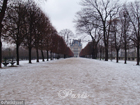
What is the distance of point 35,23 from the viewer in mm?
22531

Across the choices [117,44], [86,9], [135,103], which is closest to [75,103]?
[135,103]

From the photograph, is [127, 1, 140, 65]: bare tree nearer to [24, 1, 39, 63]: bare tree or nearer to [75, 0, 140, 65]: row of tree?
[75, 0, 140, 65]: row of tree

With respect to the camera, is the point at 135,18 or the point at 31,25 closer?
the point at 135,18

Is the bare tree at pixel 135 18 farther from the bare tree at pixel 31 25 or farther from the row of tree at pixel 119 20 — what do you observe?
the bare tree at pixel 31 25

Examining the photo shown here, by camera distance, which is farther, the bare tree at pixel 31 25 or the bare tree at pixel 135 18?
the bare tree at pixel 31 25

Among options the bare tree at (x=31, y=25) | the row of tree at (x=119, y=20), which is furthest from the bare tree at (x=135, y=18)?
the bare tree at (x=31, y=25)

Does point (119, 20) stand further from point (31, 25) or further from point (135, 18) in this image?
point (31, 25)

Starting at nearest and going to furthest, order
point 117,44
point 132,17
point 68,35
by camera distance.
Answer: point 132,17, point 117,44, point 68,35

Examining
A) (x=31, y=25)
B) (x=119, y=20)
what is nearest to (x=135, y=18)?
(x=119, y=20)

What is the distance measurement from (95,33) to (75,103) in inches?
1555

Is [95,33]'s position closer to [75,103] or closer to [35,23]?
[35,23]

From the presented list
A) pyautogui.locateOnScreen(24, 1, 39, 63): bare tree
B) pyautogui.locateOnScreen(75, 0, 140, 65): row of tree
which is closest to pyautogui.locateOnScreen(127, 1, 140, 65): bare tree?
pyautogui.locateOnScreen(75, 0, 140, 65): row of tree

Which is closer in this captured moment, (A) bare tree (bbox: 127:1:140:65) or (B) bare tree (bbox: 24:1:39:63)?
(A) bare tree (bbox: 127:1:140:65)

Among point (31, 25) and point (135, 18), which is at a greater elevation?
point (135, 18)
